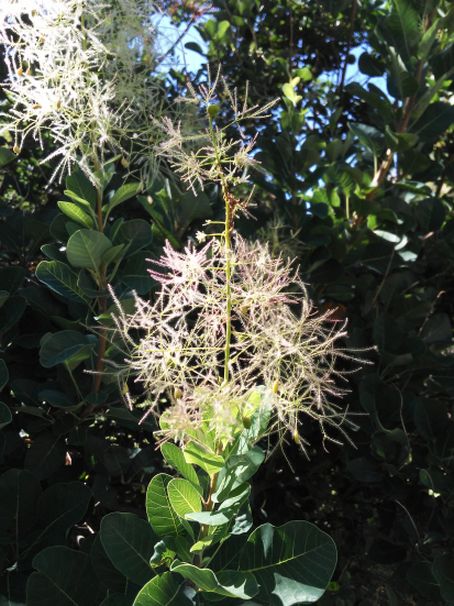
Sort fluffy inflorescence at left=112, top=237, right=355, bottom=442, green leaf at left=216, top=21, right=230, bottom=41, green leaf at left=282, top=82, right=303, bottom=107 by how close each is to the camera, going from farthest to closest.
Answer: green leaf at left=216, top=21, right=230, bottom=41 → green leaf at left=282, top=82, right=303, bottom=107 → fluffy inflorescence at left=112, top=237, right=355, bottom=442

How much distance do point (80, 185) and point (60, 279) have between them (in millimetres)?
230

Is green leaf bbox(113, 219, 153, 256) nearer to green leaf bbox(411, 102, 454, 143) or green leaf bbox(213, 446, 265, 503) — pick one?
green leaf bbox(213, 446, 265, 503)

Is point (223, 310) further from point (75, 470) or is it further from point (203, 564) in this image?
point (75, 470)

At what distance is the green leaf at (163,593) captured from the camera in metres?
1.24

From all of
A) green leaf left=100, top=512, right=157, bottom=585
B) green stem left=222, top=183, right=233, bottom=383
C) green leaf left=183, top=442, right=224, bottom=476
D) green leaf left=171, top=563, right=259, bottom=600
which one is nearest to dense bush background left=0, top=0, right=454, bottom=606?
green leaf left=100, top=512, right=157, bottom=585

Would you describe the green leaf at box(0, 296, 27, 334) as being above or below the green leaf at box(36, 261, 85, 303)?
below

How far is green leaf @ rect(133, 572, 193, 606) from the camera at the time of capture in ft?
4.08

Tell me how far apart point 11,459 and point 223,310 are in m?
1.16

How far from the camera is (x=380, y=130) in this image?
8.71 ft

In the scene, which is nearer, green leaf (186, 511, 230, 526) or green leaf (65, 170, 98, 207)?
green leaf (186, 511, 230, 526)

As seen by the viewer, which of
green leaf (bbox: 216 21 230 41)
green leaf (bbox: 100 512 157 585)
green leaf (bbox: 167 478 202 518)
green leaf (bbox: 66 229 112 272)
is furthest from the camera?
green leaf (bbox: 216 21 230 41)

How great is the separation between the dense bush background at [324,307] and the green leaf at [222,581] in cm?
33

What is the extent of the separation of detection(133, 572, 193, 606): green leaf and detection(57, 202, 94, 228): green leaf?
0.87m

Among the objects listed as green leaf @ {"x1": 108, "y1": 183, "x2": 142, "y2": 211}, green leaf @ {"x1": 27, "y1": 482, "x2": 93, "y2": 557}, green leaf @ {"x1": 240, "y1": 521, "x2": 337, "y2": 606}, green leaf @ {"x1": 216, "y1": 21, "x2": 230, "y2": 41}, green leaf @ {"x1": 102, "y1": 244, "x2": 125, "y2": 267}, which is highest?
green leaf @ {"x1": 216, "y1": 21, "x2": 230, "y2": 41}
